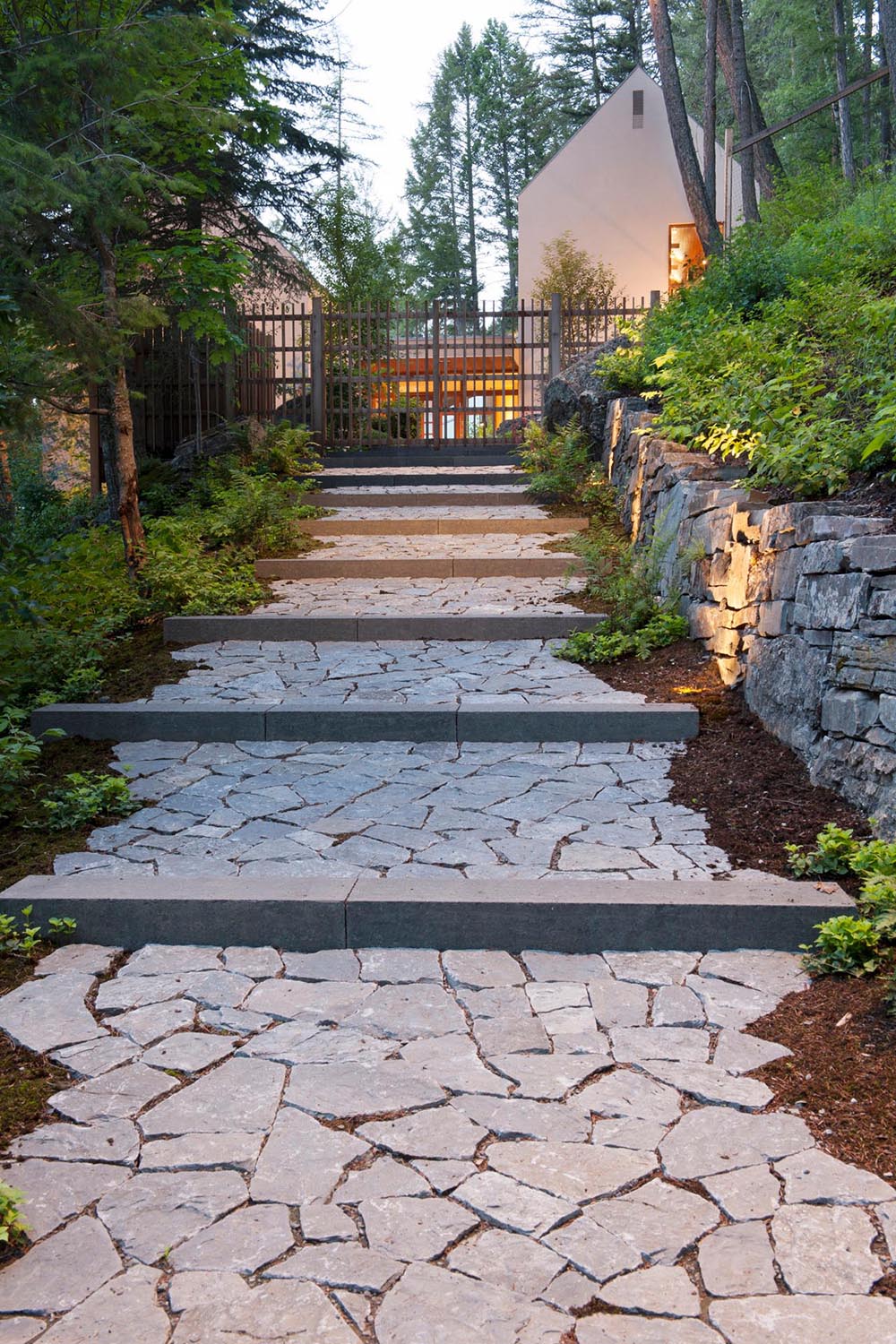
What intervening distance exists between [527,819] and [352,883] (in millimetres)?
1032

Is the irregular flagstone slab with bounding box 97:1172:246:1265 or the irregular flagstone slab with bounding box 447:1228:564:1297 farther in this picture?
the irregular flagstone slab with bounding box 97:1172:246:1265

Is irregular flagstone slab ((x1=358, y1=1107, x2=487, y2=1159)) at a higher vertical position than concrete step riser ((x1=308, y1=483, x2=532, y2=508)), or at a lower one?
lower

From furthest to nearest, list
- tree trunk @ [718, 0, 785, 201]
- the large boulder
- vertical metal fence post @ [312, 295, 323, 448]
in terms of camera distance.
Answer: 1. tree trunk @ [718, 0, 785, 201]
2. vertical metal fence post @ [312, 295, 323, 448]
3. the large boulder

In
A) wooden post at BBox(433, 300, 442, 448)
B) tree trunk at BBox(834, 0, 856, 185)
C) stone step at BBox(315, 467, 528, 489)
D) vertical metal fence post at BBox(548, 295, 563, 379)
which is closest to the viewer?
stone step at BBox(315, 467, 528, 489)

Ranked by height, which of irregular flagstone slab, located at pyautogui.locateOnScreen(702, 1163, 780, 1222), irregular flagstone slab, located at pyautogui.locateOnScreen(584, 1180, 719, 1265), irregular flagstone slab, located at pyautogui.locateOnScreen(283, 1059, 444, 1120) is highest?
irregular flagstone slab, located at pyautogui.locateOnScreen(283, 1059, 444, 1120)

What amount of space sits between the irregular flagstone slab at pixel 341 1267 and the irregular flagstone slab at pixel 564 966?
142 cm

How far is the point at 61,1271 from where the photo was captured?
92.0 inches

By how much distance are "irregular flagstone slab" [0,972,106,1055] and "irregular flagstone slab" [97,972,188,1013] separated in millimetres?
60

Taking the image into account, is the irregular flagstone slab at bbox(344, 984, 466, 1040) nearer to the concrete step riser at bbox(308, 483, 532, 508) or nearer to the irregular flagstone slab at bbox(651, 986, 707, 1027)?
the irregular flagstone slab at bbox(651, 986, 707, 1027)

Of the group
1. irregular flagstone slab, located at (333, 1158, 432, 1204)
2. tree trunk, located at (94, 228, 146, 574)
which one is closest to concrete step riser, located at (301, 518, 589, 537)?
tree trunk, located at (94, 228, 146, 574)

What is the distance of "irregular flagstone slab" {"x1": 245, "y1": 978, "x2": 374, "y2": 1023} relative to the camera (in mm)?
3453

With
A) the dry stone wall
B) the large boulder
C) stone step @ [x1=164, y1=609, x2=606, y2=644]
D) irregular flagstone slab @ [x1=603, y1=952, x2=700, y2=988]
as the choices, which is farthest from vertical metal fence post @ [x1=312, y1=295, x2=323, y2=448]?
irregular flagstone slab @ [x1=603, y1=952, x2=700, y2=988]

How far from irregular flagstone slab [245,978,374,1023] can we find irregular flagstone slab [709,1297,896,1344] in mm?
1553

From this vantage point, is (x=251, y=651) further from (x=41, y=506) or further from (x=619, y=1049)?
(x=41, y=506)
